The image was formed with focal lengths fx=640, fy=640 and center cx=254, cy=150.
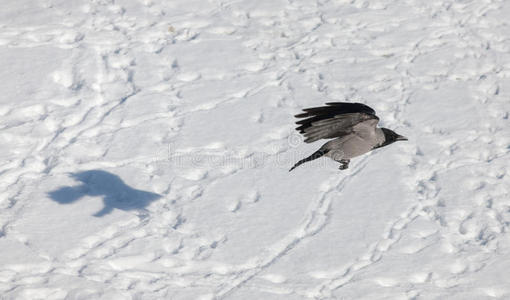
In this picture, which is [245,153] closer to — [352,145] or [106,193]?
[106,193]

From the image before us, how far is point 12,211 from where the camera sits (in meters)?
6.83

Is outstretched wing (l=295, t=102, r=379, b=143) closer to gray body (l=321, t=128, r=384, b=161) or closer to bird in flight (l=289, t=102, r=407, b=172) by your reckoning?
bird in flight (l=289, t=102, r=407, b=172)

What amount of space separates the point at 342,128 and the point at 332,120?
6.3 inches

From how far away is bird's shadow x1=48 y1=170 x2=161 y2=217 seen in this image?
7.08 meters

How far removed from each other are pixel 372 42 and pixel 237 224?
407 cm

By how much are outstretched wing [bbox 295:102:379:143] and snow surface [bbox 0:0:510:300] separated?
1.79 metres

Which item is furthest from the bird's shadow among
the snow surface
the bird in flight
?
the bird in flight

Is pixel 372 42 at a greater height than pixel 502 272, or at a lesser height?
greater

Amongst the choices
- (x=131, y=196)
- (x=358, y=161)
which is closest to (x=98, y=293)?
(x=131, y=196)

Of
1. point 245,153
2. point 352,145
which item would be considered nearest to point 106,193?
point 245,153

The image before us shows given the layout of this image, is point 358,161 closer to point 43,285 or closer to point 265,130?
point 265,130

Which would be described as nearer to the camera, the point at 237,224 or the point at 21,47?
the point at 237,224

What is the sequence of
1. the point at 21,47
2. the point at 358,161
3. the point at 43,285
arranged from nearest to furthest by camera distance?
the point at 43,285, the point at 358,161, the point at 21,47

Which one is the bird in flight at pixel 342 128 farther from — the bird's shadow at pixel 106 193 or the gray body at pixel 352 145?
the bird's shadow at pixel 106 193
